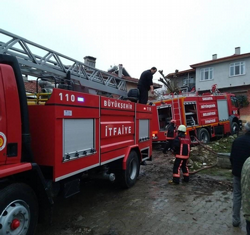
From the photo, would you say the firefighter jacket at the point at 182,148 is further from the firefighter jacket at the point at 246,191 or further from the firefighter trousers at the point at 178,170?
the firefighter jacket at the point at 246,191

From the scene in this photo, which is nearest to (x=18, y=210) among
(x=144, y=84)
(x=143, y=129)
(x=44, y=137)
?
(x=44, y=137)

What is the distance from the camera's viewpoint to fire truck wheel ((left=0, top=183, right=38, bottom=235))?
2.44m

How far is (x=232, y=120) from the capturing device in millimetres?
14086

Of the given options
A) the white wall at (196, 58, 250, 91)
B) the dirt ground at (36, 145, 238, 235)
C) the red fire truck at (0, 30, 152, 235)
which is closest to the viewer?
the red fire truck at (0, 30, 152, 235)

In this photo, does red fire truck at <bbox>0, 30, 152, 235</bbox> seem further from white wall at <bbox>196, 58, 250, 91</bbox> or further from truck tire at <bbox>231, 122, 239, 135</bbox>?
white wall at <bbox>196, 58, 250, 91</bbox>

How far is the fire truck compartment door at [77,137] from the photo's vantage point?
326 cm

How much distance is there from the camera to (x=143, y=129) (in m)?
6.29

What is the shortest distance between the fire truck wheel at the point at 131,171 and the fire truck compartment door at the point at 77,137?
166 centimetres

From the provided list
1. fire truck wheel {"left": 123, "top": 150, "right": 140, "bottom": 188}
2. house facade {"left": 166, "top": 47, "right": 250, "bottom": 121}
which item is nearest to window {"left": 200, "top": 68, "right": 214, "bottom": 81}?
house facade {"left": 166, "top": 47, "right": 250, "bottom": 121}

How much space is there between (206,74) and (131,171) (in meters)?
24.6

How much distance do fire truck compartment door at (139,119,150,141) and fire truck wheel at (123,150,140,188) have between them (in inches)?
23.6

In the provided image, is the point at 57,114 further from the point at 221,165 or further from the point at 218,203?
the point at 221,165

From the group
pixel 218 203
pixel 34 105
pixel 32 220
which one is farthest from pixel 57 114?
pixel 218 203

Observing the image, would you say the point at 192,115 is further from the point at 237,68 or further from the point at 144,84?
the point at 237,68
